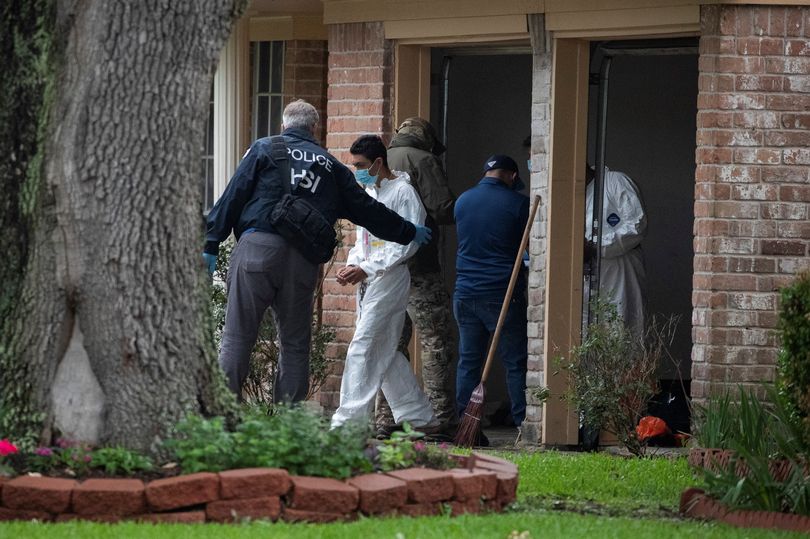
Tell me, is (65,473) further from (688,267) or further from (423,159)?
(688,267)

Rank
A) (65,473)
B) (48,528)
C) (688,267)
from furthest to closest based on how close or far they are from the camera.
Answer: (688,267) → (65,473) → (48,528)

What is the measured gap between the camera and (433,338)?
1067cm

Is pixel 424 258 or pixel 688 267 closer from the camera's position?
pixel 424 258

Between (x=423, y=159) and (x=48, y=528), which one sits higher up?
(x=423, y=159)

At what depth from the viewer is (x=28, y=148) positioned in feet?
20.0

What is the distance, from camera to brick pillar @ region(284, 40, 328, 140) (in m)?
12.7

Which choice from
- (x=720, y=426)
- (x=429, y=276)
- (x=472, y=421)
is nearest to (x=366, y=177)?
(x=429, y=276)

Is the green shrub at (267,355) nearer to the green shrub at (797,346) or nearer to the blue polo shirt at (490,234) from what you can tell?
the blue polo shirt at (490,234)

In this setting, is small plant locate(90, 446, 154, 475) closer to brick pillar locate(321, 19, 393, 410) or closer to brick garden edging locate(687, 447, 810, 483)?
brick garden edging locate(687, 447, 810, 483)

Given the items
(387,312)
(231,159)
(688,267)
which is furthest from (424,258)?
(688,267)

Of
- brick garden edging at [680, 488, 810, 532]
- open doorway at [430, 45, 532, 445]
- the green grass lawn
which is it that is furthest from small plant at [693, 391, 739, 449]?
open doorway at [430, 45, 532, 445]

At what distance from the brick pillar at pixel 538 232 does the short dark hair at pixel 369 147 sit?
98 cm

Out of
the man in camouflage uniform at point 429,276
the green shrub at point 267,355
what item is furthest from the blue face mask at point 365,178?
the green shrub at point 267,355

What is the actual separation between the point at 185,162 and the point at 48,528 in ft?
4.90
